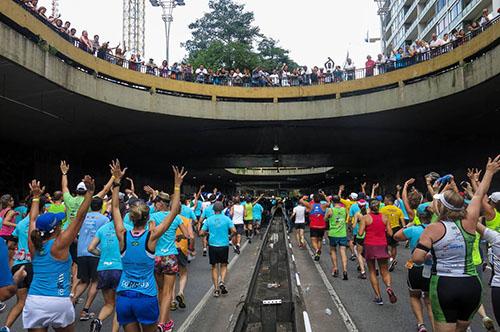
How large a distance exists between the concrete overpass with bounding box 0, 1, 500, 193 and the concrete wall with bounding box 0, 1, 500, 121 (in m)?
0.06

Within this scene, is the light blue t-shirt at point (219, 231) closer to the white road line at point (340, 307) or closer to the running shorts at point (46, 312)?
the white road line at point (340, 307)

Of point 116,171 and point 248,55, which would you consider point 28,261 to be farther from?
point 248,55

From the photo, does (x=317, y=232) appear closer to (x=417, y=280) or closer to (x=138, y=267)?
(x=417, y=280)

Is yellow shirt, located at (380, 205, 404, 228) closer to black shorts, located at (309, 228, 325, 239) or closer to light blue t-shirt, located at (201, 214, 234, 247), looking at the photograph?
black shorts, located at (309, 228, 325, 239)

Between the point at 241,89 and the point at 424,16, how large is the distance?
1603 inches

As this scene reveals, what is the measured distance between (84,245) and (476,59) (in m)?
18.0

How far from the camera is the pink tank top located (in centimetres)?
788

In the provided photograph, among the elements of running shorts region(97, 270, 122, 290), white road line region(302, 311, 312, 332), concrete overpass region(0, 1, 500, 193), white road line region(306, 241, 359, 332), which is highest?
concrete overpass region(0, 1, 500, 193)

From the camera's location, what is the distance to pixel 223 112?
25.9 meters

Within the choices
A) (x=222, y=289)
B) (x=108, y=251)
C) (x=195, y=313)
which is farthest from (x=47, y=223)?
(x=222, y=289)

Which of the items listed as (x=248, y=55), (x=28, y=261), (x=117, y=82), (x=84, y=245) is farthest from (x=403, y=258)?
(x=248, y=55)

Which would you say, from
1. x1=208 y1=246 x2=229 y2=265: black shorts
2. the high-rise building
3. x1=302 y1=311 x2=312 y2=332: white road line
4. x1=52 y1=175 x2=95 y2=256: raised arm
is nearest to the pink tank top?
x1=302 y1=311 x2=312 y2=332: white road line

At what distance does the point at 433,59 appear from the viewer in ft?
71.8

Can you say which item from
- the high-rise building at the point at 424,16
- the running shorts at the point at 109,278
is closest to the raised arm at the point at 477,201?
the running shorts at the point at 109,278
